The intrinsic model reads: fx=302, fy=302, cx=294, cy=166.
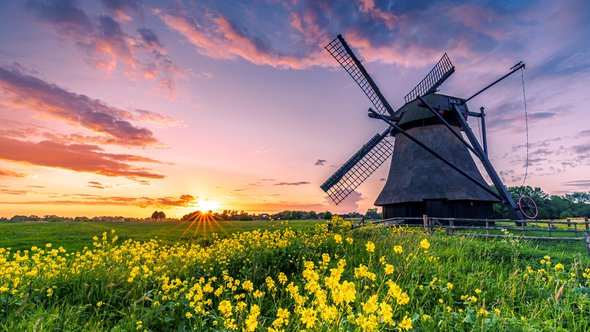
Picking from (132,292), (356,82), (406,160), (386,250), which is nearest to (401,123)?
(406,160)

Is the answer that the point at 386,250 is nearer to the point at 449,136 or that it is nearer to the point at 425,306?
the point at 425,306

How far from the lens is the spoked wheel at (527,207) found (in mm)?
14969

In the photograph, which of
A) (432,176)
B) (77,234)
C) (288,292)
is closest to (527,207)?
(432,176)

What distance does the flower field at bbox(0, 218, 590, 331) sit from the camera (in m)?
3.79

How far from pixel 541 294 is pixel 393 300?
→ 10.4 ft

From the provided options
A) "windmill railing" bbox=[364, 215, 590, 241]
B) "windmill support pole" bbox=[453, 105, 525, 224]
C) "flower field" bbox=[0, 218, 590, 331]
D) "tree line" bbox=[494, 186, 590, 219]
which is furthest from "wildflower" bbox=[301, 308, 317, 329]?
"tree line" bbox=[494, 186, 590, 219]

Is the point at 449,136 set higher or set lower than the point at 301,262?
higher

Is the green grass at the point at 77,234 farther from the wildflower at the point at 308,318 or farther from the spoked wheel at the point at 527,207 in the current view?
the spoked wheel at the point at 527,207

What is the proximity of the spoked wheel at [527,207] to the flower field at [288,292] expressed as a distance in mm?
6315

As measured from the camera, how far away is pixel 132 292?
600cm

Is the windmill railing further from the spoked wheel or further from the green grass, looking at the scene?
the green grass

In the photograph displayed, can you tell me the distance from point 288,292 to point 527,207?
1511 centimetres

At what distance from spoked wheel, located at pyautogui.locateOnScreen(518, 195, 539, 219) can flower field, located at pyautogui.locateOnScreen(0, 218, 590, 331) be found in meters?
6.31

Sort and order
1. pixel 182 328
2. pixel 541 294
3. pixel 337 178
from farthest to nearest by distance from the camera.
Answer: pixel 337 178
pixel 541 294
pixel 182 328
